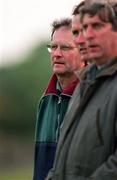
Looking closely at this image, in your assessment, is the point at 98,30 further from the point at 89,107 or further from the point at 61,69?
the point at 61,69

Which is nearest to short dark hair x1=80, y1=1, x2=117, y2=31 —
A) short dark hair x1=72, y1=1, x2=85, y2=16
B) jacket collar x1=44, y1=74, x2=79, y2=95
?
short dark hair x1=72, y1=1, x2=85, y2=16

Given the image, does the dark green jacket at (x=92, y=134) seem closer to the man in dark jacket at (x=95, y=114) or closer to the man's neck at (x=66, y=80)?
the man in dark jacket at (x=95, y=114)

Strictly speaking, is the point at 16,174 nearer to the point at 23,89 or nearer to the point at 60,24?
the point at 23,89

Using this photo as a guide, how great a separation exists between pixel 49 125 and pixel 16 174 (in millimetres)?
6266

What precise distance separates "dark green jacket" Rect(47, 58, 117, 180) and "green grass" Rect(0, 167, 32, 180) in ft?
20.4

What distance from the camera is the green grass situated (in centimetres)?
930

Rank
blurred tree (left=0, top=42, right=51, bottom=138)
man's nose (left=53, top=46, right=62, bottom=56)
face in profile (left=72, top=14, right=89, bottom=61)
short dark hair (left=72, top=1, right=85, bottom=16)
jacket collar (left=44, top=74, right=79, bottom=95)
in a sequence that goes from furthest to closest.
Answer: blurred tree (left=0, top=42, right=51, bottom=138) < man's nose (left=53, top=46, right=62, bottom=56) < jacket collar (left=44, top=74, right=79, bottom=95) < face in profile (left=72, top=14, right=89, bottom=61) < short dark hair (left=72, top=1, right=85, bottom=16)

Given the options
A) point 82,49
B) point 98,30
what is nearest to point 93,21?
point 98,30

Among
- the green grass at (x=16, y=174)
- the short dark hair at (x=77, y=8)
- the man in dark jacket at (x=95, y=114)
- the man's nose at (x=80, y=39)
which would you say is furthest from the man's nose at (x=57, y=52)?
the green grass at (x=16, y=174)

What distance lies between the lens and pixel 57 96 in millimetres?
3719

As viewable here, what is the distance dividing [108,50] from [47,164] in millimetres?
948

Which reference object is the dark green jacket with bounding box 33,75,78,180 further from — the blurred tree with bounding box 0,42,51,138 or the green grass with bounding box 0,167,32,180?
the blurred tree with bounding box 0,42,51,138

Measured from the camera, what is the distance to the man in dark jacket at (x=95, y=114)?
110 inches

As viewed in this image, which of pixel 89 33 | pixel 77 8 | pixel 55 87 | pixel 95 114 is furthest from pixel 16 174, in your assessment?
pixel 95 114
